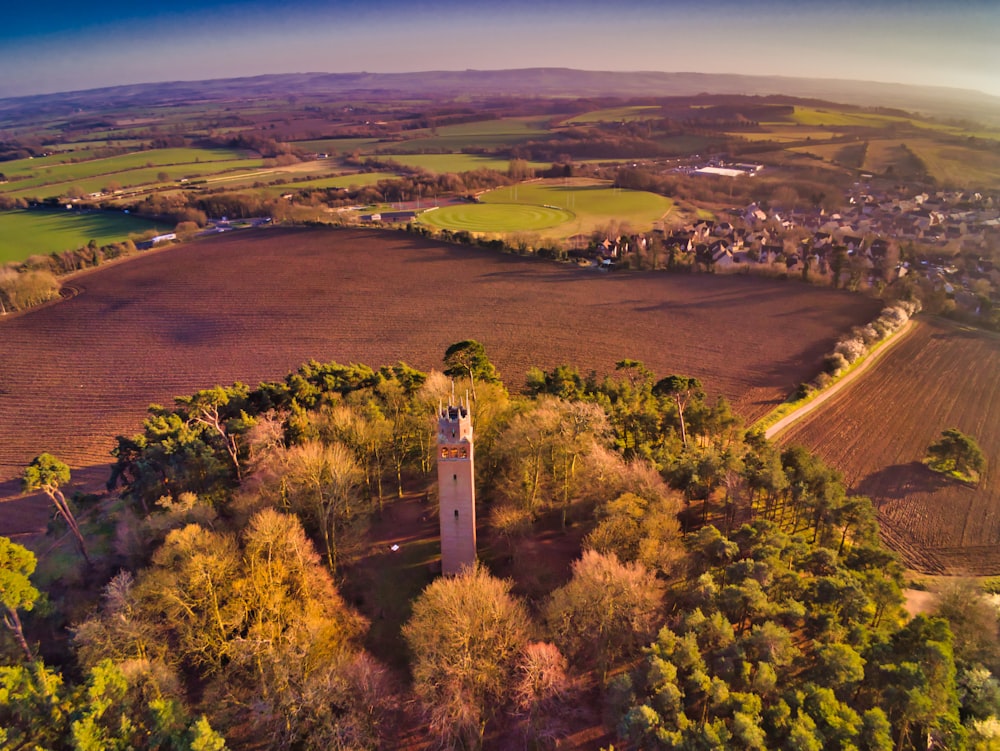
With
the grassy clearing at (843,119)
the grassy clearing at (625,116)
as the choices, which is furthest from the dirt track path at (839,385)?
the grassy clearing at (625,116)

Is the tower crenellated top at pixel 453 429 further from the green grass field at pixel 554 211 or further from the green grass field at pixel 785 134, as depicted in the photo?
the green grass field at pixel 785 134

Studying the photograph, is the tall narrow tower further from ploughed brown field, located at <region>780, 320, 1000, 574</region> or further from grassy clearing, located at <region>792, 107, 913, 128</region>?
grassy clearing, located at <region>792, 107, 913, 128</region>

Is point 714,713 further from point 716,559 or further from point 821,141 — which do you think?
point 821,141

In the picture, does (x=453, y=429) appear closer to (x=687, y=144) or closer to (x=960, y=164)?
(x=960, y=164)

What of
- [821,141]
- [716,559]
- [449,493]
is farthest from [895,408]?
[821,141]

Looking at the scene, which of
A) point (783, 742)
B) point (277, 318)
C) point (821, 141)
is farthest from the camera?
point (821, 141)

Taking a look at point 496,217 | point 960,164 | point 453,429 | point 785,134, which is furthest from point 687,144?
point 453,429

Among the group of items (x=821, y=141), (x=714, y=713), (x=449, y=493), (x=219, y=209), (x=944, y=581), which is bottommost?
(x=944, y=581)
